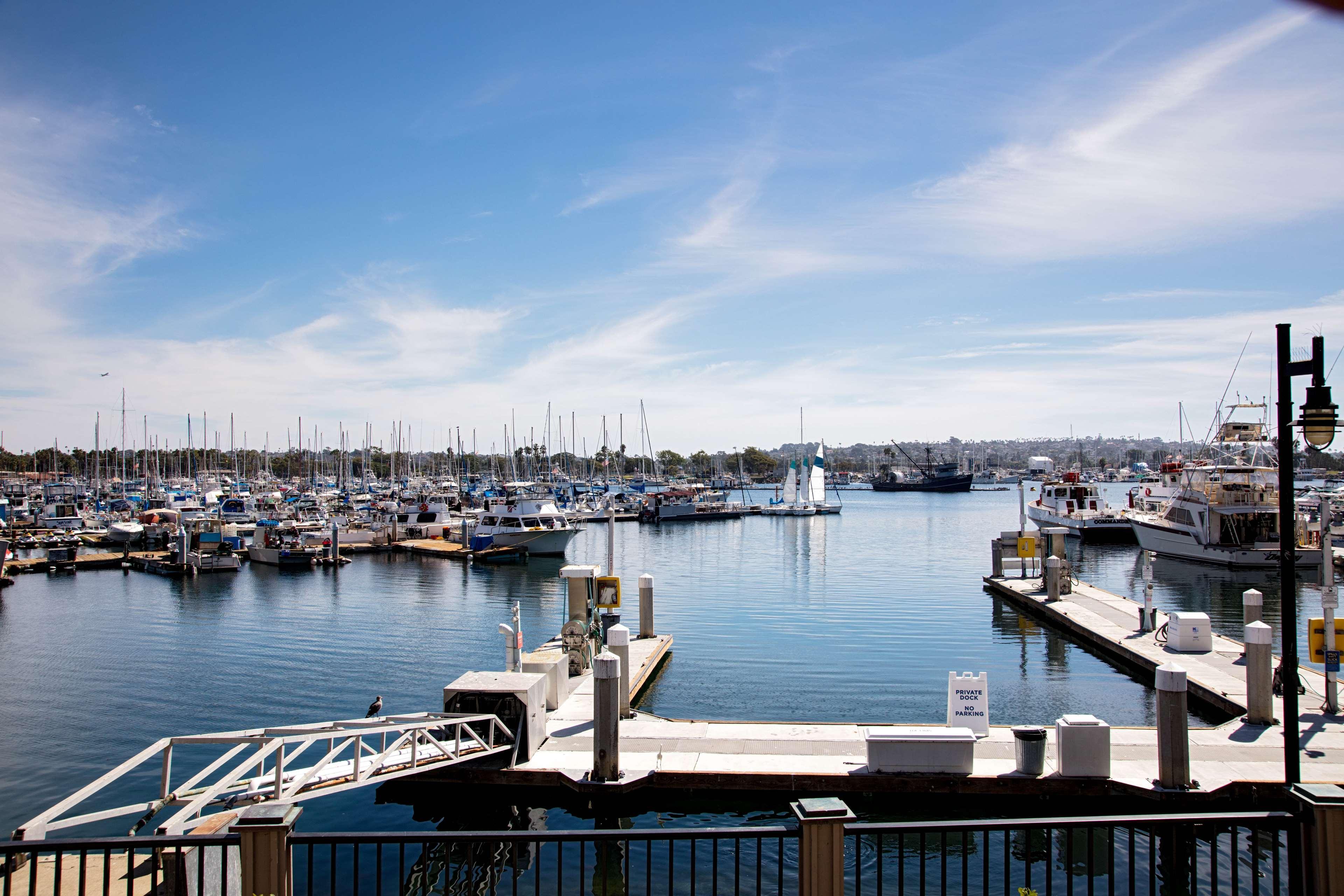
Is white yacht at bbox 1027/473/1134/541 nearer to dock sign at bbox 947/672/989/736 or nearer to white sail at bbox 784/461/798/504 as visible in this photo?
white sail at bbox 784/461/798/504

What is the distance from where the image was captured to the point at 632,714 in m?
17.7

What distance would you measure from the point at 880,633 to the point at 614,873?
20.4 meters

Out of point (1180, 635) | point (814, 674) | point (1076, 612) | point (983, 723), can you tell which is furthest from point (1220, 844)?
point (1076, 612)

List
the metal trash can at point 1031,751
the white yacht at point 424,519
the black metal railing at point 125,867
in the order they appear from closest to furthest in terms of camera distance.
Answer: the black metal railing at point 125,867
the metal trash can at point 1031,751
the white yacht at point 424,519

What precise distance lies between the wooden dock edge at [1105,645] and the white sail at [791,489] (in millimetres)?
77299

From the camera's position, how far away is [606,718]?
13797 millimetres

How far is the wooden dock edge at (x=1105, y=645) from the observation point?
18125mm

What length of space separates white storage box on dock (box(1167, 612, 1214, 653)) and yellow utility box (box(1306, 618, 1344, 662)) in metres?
7.42

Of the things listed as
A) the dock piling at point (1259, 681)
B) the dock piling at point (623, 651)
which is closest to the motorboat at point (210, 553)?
the dock piling at point (623, 651)

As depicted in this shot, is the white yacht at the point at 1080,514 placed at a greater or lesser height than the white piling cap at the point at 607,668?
lesser

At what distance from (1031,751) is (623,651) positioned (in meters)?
7.55

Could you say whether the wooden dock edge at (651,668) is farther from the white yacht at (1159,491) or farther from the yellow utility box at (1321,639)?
the white yacht at (1159,491)

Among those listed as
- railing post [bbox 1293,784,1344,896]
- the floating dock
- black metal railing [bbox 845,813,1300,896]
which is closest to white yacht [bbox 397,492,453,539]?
the floating dock

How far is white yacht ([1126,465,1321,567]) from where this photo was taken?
50000 millimetres
